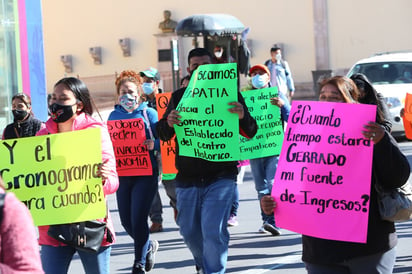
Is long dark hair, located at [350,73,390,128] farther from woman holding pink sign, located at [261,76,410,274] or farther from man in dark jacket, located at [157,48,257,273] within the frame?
man in dark jacket, located at [157,48,257,273]

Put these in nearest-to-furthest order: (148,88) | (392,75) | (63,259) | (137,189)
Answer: (63,259) < (137,189) < (148,88) < (392,75)

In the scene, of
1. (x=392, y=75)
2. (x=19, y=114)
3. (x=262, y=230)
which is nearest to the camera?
(x=19, y=114)

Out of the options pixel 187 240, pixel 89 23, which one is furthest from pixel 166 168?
pixel 89 23

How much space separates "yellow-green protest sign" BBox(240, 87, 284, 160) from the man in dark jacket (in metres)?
3.22

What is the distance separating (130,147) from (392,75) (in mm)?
11904

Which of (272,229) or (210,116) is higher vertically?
(210,116)

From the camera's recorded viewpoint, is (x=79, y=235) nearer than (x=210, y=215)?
Yes

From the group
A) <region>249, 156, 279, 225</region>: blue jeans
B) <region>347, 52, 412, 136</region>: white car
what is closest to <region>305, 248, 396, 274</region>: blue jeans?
<region>249, 156, 279, 225</region>: blue jeans

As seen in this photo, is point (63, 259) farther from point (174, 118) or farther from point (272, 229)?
point (272, 229)

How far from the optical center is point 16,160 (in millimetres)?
5520

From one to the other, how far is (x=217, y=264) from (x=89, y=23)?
32.1 m

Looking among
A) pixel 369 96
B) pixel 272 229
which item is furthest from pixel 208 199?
pixel 272 229

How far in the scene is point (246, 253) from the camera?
9445 millimetres

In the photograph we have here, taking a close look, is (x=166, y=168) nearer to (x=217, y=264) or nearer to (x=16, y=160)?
(x=217, y=264)
